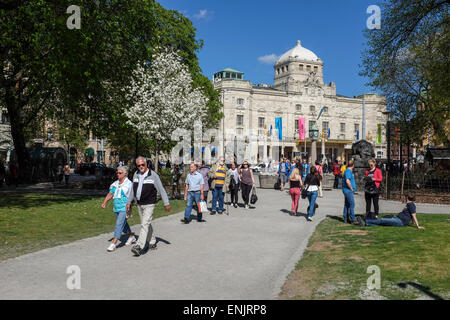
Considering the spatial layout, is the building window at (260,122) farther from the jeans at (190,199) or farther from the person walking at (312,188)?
the jeans at (190,199)

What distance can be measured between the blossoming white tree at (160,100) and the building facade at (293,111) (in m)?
44.1

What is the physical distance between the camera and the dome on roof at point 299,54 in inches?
3514

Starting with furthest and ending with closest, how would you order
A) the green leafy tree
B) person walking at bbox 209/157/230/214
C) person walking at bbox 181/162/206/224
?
1. the green leafy tree
2. person walking at bbox 209/157/230/214
3. person walking at bbox 181/162/206/224

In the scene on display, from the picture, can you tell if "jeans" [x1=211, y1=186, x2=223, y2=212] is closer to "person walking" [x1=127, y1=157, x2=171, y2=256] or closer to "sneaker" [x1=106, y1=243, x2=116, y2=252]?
"person walking" [x1=127, y1=157, x2=171, y2=256]

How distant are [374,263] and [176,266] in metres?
3.35

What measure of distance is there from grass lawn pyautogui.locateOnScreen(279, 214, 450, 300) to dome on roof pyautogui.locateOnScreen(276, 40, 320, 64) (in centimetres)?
8233

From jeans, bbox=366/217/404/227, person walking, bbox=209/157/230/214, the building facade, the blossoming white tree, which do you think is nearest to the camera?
jeans, bbox=366/217/404/227

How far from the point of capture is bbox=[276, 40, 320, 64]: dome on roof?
89.2 metres

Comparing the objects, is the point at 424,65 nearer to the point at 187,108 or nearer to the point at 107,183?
the point at 187,108

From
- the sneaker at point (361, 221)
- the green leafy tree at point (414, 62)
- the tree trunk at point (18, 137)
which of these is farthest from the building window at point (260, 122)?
the sneaker at point (361, 221)

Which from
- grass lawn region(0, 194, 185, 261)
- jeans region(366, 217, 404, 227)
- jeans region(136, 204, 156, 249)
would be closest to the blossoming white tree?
grass lawn region(0, 194, 185, 261)
